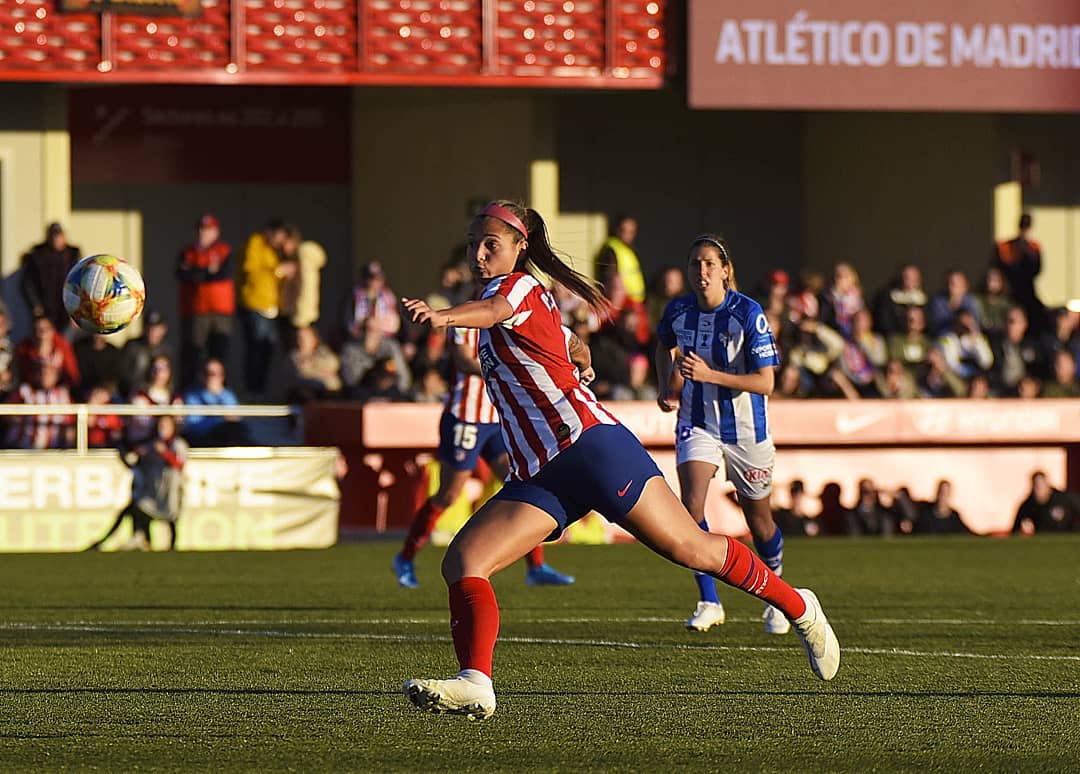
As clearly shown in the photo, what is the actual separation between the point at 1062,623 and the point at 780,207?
16.9 metres

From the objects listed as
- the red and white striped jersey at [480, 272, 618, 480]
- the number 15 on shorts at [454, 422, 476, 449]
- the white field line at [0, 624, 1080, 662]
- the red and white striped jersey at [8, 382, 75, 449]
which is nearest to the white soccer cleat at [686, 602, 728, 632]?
the white field line at [0, 624, 1080, 662]

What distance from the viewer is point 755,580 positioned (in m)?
7.89

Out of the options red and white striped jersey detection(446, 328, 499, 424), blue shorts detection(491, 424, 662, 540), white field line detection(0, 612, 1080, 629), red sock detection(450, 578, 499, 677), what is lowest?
white field line detection(0, 612, 1080, 629)

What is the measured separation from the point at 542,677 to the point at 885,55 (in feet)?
49.4

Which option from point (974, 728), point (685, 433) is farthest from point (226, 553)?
point (974, 728)

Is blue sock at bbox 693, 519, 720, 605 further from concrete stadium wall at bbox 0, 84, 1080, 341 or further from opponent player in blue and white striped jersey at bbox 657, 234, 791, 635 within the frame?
concrete stadium wall at bbox 0, 84, 1080, 341

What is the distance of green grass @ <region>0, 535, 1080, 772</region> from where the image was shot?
22.5 feet

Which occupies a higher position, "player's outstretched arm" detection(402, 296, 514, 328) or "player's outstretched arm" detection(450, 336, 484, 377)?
"player's outstretched arm" detection(402, 296, 514, 328)

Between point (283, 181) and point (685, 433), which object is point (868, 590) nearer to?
point (685, 433)

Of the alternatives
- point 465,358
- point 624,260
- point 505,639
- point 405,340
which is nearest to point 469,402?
point 465,358

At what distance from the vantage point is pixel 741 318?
35.4 feet

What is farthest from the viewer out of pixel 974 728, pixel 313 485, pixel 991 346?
pixel 991 346

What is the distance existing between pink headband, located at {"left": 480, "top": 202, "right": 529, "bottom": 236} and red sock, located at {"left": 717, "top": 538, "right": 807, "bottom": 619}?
1365 millimetres

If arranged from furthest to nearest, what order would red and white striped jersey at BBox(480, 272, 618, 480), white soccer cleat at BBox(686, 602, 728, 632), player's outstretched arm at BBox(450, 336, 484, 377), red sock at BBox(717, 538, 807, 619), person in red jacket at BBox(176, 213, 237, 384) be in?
person in red jacket at BBox(176, 213, 237, 384) → player's outstretched arm at BBox(450, 336, 484, 377) → white soccer cleat at BBox(686, 602, 728, 632) → red sock at BBox(717, 538, 807, 619) → red and white striped jersey at BBox(480, 272, 618, 480)
